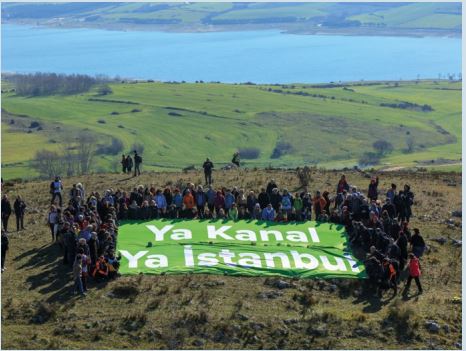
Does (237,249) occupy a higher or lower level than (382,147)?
higher

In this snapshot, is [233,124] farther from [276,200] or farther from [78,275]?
[78,275]

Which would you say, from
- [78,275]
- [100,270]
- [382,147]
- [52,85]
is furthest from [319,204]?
[52,85]

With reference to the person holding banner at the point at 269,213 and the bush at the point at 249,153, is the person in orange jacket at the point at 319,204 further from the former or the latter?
the bush at the point at 249,153

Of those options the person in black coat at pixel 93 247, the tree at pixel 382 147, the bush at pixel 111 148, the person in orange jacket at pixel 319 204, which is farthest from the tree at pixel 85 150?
the person in black coat at pixel 93 247

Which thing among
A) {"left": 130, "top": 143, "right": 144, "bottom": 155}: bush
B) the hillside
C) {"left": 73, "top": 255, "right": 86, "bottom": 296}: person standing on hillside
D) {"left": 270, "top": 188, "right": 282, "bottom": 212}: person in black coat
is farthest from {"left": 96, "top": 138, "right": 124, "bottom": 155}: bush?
{"left": 73, "top": 255, "right": 86, "bottom": 296}: person standing on hillside

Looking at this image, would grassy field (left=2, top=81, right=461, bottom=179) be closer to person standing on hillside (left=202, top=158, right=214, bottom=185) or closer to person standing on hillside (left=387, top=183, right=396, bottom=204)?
person standing on hillside (left=202, top=158, right=214, bottom=185)

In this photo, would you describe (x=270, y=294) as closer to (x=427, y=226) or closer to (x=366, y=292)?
(x=366, y=292)
